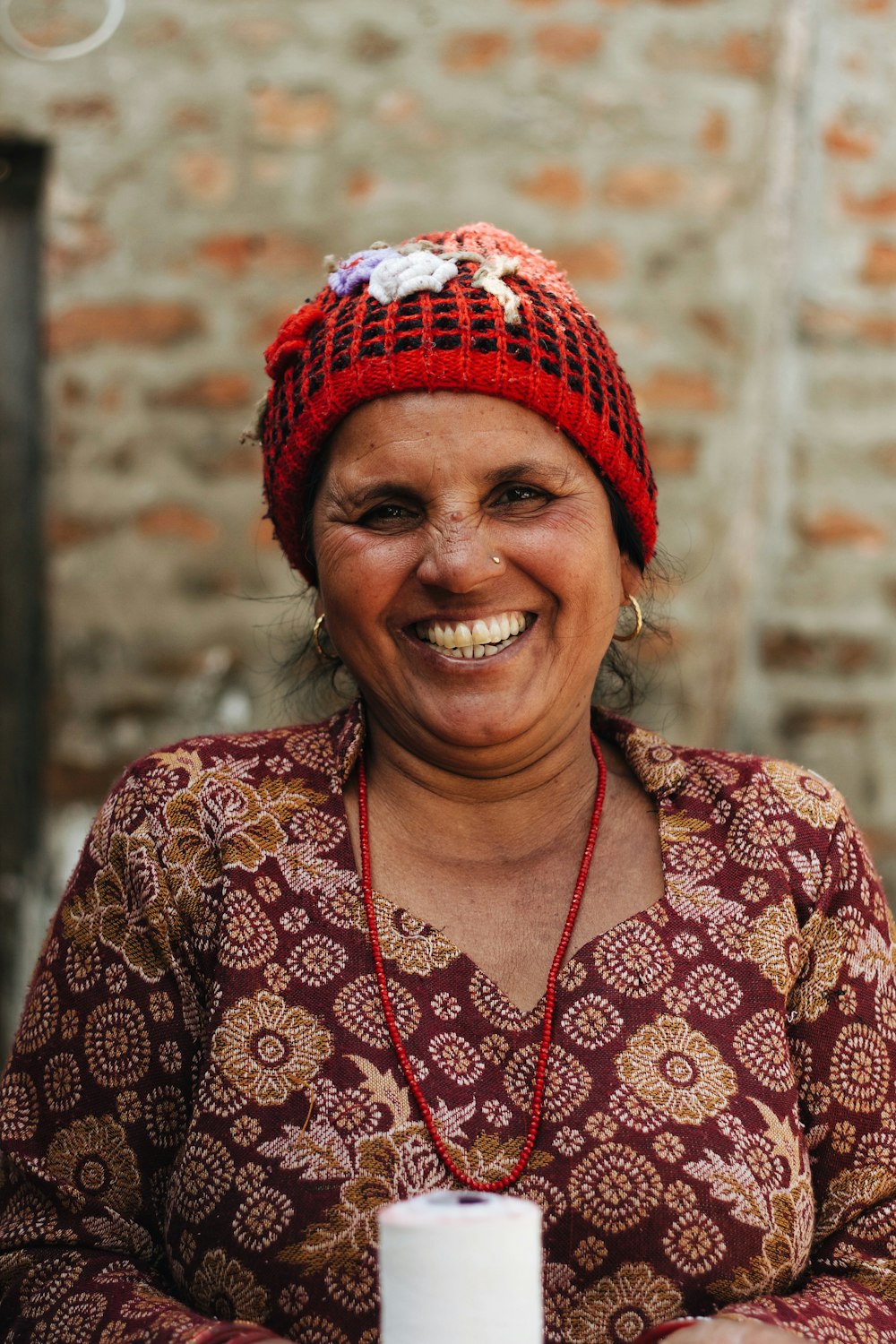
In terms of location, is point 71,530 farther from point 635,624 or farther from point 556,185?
point 635,624

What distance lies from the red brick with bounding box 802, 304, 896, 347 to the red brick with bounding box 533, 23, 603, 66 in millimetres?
908

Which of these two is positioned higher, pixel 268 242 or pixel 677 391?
pixel 268 242

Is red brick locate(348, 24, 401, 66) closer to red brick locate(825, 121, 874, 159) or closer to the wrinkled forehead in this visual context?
red brick locate(825, 121, 874, 159)

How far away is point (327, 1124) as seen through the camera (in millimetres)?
1764

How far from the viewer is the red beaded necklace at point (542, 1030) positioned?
1.75 metres

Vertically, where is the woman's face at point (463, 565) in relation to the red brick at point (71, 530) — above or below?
below

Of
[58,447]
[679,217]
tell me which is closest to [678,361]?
[679,217]

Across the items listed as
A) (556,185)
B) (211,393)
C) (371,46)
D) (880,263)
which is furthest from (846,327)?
(211,393)

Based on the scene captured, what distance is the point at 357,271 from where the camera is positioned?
6.57 ft

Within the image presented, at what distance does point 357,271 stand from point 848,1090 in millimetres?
1232

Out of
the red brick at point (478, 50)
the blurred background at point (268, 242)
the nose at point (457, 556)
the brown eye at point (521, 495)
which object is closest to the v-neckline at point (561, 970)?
the nose at point (457, 556)

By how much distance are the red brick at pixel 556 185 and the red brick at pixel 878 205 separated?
851 millimetres

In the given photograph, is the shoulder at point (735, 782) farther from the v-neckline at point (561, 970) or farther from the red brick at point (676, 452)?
the red brick at point (676, 452)

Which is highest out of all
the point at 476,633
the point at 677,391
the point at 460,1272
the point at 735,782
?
the point at 677,391
